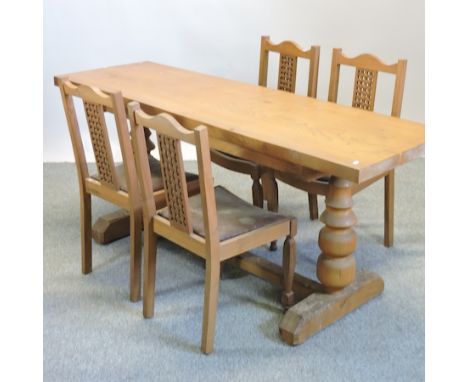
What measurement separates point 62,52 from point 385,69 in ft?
7.30

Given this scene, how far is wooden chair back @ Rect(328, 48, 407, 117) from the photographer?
2723mm

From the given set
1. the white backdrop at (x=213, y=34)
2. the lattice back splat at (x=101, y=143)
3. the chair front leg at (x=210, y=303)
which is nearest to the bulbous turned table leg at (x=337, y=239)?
the chair front leg at (x=210, y=303)

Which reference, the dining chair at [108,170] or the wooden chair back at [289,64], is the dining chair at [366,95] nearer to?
the wooden chair back at [289,64]

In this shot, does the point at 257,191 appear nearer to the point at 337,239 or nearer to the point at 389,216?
the point at 389,216

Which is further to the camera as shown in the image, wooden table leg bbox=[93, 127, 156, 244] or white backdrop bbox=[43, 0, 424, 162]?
white backdrop bbox=[43, 0, 424, 162]

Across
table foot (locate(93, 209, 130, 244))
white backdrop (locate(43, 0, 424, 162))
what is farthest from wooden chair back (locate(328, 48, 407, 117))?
white backdrop (locate(43, 0, 424, 162))

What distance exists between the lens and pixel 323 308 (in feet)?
7.58

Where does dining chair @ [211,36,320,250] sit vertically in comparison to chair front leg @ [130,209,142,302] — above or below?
above

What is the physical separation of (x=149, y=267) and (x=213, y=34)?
88.2 inches

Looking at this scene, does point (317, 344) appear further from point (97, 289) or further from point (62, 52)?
point (62, 52)

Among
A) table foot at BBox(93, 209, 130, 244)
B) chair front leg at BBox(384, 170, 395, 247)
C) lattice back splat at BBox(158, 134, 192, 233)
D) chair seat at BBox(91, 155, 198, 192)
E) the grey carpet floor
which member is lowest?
the grey carpet floor

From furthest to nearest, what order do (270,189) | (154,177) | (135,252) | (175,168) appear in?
(270,189) < (154,177) < (135,252) < (175,168)

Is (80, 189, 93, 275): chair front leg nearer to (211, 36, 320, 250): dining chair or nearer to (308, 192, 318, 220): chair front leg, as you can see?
(211, 36, 320, 250): dining chair

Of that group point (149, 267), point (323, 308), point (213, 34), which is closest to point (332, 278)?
point (323, 308)
